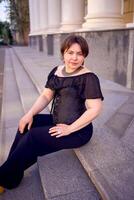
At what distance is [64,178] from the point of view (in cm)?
251

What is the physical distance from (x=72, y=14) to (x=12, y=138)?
734 centimetres

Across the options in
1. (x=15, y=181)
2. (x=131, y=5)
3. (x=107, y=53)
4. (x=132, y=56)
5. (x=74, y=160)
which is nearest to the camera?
(x=15, y=181)

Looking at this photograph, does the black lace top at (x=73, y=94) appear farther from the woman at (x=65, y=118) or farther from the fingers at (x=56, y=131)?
the fingers at (x=56, y=131)

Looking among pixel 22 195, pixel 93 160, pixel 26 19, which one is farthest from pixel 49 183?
pixel 26 19

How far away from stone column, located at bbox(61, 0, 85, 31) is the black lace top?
7.92m

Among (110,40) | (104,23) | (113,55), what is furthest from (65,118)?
(104,23)

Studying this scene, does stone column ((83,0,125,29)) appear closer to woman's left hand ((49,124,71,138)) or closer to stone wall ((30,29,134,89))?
stone wall ((30,29,134,89))

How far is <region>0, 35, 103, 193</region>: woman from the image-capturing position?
2408 mm

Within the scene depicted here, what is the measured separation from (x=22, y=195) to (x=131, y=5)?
8.95m

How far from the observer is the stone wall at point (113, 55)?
5.45 m

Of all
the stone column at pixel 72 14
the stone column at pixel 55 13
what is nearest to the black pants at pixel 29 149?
the stone column at pixel 72 14

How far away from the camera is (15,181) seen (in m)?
2.54

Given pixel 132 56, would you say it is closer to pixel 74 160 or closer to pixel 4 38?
pixel 74 160

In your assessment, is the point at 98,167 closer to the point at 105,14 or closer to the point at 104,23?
the point at 104,23
